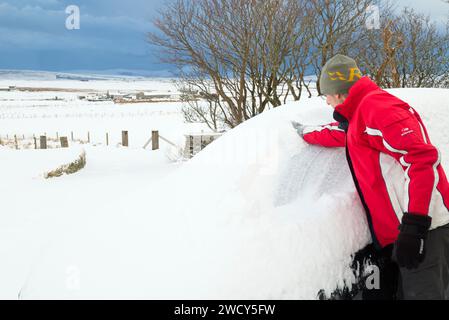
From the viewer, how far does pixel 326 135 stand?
7.11 feet

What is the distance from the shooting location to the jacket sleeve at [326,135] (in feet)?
7.00

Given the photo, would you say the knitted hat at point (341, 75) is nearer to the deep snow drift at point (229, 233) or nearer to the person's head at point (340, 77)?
the person's head at point (340, 77)

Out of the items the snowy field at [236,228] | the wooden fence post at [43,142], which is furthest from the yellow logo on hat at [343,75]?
the wooden fence post at [43,142]

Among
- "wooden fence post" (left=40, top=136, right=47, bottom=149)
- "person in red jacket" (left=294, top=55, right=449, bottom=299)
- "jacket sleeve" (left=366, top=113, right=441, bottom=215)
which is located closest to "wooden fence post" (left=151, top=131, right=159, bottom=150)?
"wooden fence post" (left=40, top=136, right=47, bottom=149)

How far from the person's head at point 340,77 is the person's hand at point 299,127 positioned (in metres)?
0.26

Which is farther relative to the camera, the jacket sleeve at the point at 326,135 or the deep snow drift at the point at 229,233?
the jacket sleeve at the point at 326,135

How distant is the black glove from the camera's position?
1.70m

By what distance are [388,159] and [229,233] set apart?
896 mm

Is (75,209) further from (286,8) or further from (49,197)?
(286,8)

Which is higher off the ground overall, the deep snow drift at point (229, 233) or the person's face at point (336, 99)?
the person's face at point (336, 99)

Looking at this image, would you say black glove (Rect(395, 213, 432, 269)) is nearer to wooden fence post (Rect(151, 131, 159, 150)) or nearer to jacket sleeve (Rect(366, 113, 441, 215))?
jacket sleeve (Rect(366, 113, 441, 215))

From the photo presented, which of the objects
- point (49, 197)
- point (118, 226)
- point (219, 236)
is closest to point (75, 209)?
point (49, 197)

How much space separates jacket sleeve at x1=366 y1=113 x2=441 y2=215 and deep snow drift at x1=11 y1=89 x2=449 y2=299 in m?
0.23
